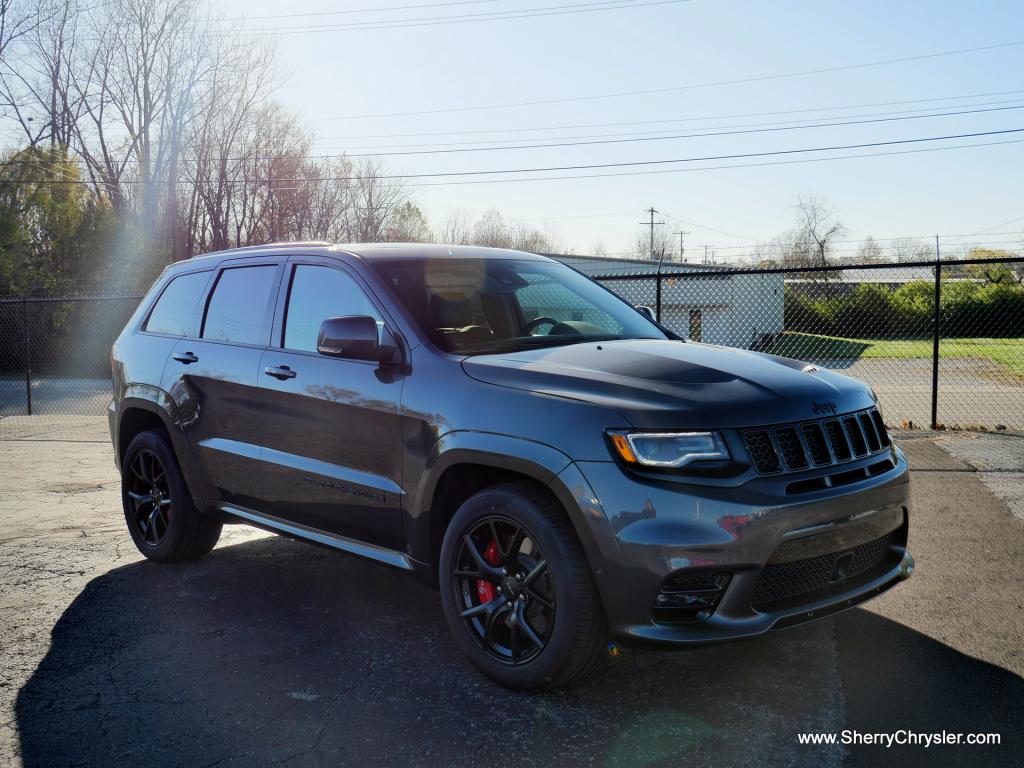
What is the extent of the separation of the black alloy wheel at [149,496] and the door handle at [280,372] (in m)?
1.32

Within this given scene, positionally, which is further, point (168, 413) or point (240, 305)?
point (168, 413)

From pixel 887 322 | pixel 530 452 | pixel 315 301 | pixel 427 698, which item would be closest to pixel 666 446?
pixel 530 452

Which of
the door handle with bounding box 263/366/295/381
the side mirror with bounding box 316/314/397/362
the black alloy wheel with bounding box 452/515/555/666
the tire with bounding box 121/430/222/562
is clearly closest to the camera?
the black alloy wheel with bounding box 452/515/555/666

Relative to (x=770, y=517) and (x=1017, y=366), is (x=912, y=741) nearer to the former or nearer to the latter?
(x=770, y=517)

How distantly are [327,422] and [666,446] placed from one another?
1.78 metres

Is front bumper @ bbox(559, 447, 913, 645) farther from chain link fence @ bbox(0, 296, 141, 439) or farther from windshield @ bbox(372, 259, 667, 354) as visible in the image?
chain link fence @ bbox(0, 296, 141, 439)

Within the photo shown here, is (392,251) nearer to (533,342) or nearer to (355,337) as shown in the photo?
(355,337)

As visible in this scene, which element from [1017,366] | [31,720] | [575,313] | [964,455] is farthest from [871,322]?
[31,720]

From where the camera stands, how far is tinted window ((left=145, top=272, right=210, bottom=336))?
553 centimetres

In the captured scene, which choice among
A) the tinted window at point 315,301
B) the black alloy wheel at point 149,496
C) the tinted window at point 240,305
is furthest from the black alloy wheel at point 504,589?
the black alloy wheel at point 149,496

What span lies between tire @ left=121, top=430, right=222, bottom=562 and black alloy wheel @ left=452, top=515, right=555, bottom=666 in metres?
2.29

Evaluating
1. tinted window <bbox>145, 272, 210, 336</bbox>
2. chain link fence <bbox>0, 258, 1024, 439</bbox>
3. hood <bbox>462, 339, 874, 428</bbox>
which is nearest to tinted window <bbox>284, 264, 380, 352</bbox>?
hood <bbox>462, 339, 874, 428</bbox>

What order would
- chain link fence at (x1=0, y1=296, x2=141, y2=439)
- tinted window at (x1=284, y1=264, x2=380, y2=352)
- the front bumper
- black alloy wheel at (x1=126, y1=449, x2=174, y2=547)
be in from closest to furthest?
1. the front bumper
2. tinted window at (x1=284, y1=264, x2=380, y2=352)
3. black alloy wheel at (x1=126, y1=449, x2=174, y2=547)
4. chain link fence at (x1=0, y1=296, x2=141, y2=439)

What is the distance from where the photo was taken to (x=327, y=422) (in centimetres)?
436
